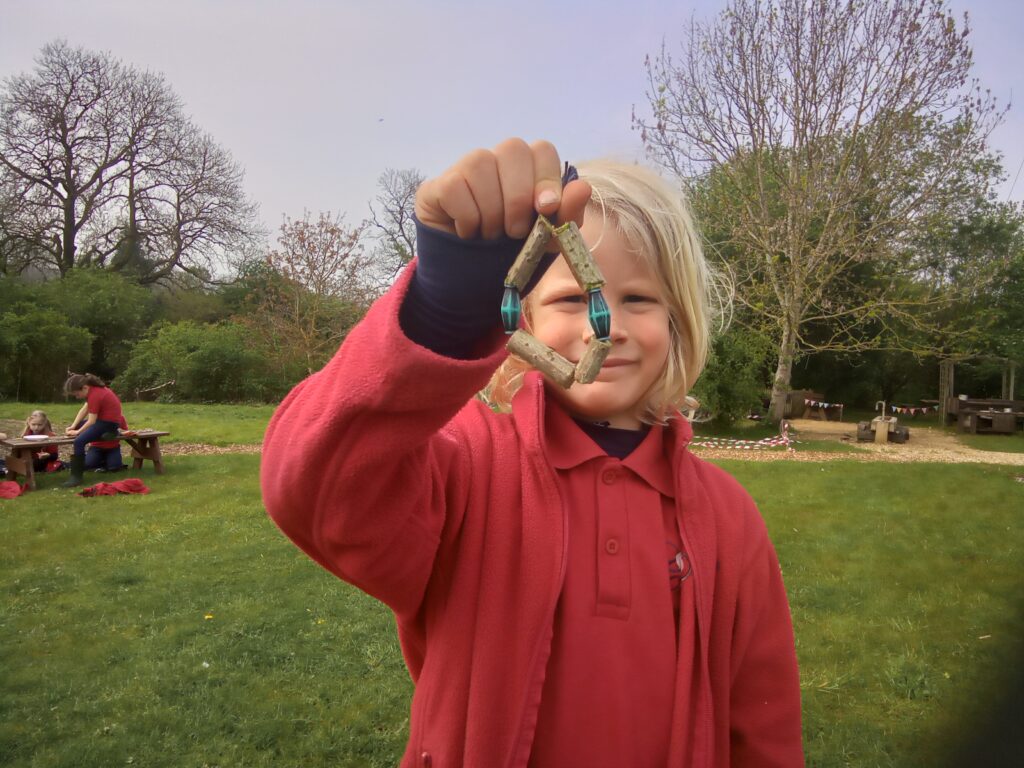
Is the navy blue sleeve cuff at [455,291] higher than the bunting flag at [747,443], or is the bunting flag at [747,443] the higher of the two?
the navy blue sleeve cuff at [455,291]

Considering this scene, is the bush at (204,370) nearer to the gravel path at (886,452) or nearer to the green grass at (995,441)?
the gravel path at (886,452)

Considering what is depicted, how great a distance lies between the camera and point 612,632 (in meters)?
1.66

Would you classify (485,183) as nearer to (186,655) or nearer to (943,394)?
(186,655)

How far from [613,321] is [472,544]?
0.65 metres

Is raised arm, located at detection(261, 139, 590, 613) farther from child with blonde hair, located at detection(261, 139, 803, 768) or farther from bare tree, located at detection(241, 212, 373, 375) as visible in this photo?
bare tree, located at detection(241, 212, 373, 375)

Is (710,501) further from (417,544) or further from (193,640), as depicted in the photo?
(193,640)

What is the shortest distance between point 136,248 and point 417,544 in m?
41.6

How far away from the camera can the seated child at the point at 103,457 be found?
12555mm

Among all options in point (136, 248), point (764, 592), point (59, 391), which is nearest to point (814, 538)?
point (764, 592)

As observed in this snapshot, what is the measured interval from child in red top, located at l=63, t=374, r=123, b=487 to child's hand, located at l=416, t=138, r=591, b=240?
12.5 metres

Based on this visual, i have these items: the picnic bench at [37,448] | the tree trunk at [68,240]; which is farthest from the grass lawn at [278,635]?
the tree trunk at [68,240]

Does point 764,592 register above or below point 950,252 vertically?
below

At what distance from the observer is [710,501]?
75.8 inches

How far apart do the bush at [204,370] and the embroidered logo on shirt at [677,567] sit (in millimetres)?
29186
